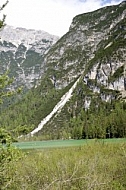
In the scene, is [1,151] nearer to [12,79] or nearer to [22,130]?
[22,130]

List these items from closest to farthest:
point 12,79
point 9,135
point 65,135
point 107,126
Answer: point 9,135 → point 12,79 → point 107,126 → point 65,135

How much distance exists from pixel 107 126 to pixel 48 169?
117 meters

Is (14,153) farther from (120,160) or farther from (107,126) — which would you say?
(107,126)

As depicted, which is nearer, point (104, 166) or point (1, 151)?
point (1, 151)

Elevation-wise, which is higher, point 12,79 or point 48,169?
point 12,79

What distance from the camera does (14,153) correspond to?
424 inches

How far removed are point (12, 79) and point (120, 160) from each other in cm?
898

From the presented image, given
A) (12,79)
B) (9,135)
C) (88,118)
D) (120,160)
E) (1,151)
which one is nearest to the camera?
(1,151)

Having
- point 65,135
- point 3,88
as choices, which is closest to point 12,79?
point 3,88

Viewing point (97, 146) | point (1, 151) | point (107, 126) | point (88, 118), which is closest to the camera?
point (1, 151)

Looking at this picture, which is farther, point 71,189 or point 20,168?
point 20,168

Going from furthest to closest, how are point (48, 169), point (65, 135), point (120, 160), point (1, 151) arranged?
point (65, 135) → point (120, 160) → point (48, 169) → point (1, 151)

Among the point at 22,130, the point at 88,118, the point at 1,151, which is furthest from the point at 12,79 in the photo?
the point at 88,118

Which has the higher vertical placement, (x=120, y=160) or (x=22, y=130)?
(x=22, y=130)
